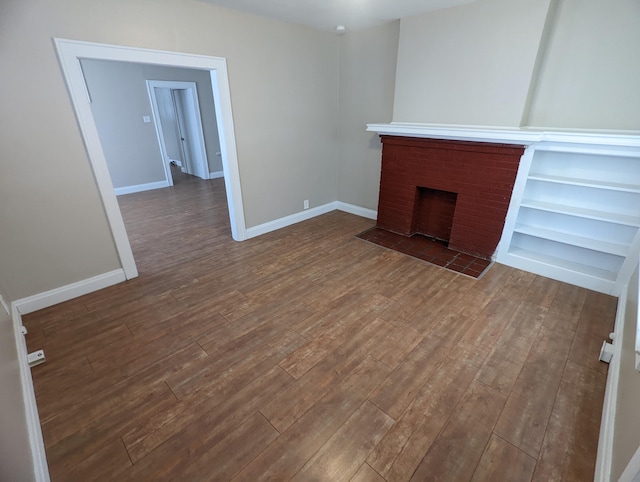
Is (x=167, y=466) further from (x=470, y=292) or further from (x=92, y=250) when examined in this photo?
(x=470, y=292)

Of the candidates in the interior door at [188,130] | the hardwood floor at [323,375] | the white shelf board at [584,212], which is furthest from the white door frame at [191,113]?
the white shelf board at [584,212]

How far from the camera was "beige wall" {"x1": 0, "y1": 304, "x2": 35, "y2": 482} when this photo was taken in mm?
1043

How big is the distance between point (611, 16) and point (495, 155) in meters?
1.28

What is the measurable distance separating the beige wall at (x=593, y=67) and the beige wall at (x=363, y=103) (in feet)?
5.47

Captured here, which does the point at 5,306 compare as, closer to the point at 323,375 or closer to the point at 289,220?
the point at 323,375

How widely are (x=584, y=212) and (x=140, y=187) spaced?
7.15 meters

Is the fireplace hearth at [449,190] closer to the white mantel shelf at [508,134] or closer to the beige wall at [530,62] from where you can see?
the white mantel shelf at [508,134]

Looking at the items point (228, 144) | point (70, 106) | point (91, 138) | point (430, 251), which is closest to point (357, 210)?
point (430, 251)

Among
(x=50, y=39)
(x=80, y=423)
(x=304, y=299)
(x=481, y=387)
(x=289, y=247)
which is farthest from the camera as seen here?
(x=289, y=247)

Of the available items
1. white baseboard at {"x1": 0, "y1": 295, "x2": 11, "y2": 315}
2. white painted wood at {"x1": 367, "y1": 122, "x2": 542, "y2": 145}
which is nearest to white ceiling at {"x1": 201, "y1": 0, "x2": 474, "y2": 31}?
white painted wood at {"x1": 367, "y1": 122, "x2": 542, "y2": 145}

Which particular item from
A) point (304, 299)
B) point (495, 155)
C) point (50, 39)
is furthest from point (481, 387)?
point (50, 39)

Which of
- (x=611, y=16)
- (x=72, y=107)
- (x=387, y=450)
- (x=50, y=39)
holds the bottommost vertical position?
(x=387, y=450)

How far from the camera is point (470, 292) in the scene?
277 centimetres

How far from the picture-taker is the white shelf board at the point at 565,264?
276cm
